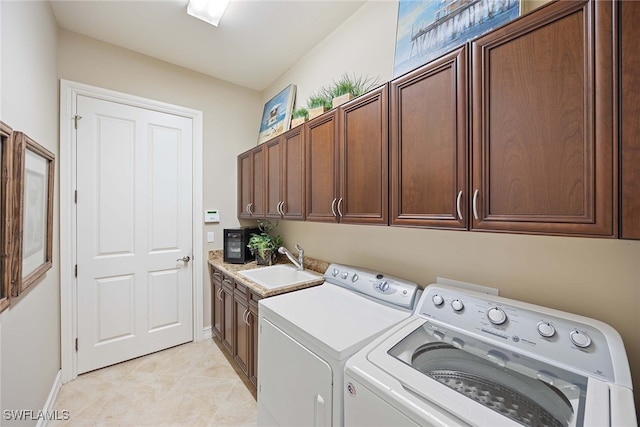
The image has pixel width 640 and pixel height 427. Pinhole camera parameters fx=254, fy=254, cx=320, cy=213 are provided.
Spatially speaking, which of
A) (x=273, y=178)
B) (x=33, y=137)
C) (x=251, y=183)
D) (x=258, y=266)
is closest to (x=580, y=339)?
(x=273, y=178)

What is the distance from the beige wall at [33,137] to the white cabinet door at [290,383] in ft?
3.75

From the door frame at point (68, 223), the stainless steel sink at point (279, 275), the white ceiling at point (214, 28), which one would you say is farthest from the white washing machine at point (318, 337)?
the white ceiling at point (214, 28)

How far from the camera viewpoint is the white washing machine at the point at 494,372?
723 mm

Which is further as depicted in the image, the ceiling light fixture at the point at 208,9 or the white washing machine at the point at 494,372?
the ceiling light fixture at the point at 208,9

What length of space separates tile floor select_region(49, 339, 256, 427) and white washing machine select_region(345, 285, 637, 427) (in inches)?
51.9

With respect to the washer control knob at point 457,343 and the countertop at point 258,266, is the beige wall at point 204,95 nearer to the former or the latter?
the countertop at point 258,266

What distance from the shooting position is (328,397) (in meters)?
1.07

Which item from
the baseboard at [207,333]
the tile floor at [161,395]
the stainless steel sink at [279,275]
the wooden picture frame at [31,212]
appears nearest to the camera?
the wooden picture frame at [31,212]

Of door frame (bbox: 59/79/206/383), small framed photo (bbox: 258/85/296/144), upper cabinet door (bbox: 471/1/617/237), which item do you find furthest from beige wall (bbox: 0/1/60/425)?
upper cabinet door (bbox: 471/1/617/237)

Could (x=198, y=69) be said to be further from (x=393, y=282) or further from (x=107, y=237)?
(x=393, y=282)

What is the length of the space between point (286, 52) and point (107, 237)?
7.84 ft

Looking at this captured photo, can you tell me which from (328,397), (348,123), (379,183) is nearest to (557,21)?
(379,183)

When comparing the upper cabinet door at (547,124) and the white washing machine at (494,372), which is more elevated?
the upper cabinet door at (547,124)

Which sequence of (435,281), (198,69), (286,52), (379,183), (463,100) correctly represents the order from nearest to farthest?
(463,100), (379,183), (435,281), (286,52), (198,69)
